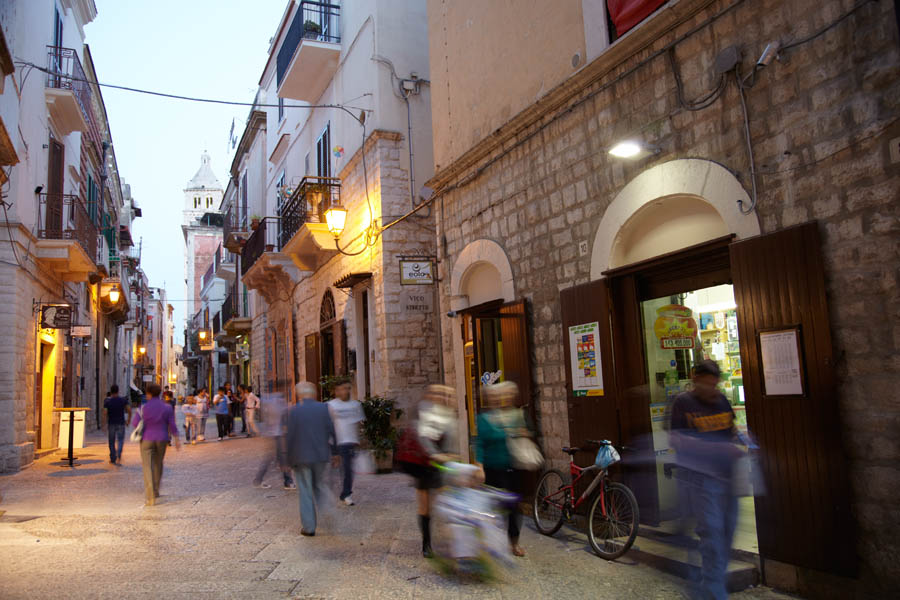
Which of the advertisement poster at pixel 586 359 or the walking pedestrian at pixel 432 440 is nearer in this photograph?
the walking pedestrian at pixel 432 440

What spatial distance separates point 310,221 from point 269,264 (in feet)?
14.4

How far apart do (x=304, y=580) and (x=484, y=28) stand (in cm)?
737

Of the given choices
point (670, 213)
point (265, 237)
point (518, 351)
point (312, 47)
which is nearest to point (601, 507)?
point (518, 351)

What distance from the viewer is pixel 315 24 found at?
16219mm

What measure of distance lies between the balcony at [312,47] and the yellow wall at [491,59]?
18.5 ft

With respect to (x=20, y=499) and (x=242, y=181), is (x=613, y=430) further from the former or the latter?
(x=242, y=181)

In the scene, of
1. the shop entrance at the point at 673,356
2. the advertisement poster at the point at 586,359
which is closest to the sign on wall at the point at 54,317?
the advertisement poster at the point at 586,359

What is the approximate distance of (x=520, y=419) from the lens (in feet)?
20.4

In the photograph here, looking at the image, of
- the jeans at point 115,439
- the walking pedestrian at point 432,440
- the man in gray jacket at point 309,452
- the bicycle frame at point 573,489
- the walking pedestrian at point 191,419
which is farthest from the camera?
the walking pedestrian at point 191,419

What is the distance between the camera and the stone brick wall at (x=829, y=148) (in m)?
4.48

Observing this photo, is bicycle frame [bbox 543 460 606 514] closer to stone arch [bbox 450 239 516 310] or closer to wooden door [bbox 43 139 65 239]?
stone arch [bbox 450 239 516 310]

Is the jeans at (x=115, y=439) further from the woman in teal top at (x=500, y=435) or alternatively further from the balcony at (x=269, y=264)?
the woman in teal top at (x=500, y=435)

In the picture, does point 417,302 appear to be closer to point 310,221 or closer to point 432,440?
point 310,221

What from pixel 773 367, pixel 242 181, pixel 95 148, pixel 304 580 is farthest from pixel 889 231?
pixel 242 181
